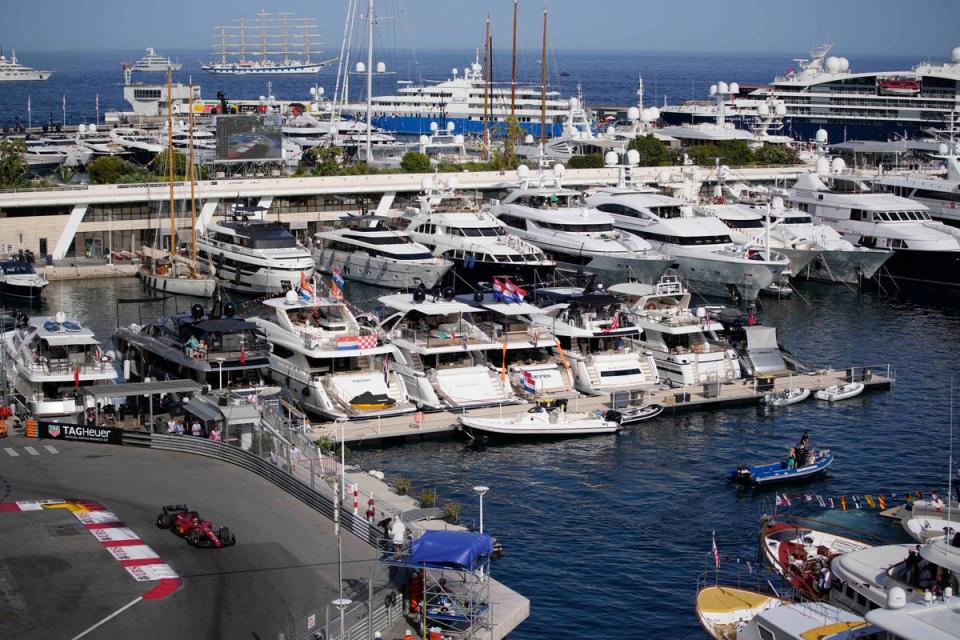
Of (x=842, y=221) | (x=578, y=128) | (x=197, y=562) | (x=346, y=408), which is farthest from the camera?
(x=578, y=128)

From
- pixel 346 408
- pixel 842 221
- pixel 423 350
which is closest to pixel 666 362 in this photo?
pixel 423 350

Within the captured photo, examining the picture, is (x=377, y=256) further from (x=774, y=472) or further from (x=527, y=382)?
(x=774, y=472)

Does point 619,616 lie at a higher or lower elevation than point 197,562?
lower

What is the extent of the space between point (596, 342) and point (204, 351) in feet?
40.8

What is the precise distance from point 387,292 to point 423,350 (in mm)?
18844

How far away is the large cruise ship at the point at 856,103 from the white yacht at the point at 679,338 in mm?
76059

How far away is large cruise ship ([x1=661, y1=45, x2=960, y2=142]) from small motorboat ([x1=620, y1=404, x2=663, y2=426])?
82499 millimetres

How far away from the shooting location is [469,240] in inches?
2434

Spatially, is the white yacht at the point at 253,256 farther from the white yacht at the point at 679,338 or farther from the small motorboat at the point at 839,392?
the small motorboat at the point at 839,392

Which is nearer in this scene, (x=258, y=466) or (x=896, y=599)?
(x=896, y=599)

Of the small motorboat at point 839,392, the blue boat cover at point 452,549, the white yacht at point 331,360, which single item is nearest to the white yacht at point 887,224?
the small motorboat at point 839,392

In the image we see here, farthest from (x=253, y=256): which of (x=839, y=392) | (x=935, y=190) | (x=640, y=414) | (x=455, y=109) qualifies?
(x=455, y=109)

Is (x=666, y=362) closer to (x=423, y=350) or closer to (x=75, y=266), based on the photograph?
(x=423, y=350)

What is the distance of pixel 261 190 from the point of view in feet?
226
